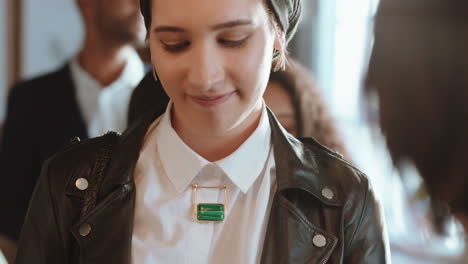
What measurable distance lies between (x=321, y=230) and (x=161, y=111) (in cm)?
38

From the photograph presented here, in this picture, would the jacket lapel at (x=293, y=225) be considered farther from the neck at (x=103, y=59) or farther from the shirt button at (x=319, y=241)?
the neck at (x=103, y=59)

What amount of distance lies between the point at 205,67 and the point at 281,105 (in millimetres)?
815

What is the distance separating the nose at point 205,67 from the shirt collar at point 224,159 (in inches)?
6.6

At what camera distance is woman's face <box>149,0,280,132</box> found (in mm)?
988

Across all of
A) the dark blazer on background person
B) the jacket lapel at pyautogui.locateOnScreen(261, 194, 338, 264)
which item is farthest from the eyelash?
the dark blazer on background person

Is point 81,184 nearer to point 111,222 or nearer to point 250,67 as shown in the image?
point 111,222

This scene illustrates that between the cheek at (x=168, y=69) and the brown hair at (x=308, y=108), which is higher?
the cheek at (x=168, y=69)

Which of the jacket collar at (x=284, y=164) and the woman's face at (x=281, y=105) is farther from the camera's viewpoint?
the woman's face at (x=281, y=105)

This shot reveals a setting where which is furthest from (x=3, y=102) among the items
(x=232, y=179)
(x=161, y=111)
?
(x=232, y=179)

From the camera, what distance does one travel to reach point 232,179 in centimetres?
111

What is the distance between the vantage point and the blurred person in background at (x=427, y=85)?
634 mm

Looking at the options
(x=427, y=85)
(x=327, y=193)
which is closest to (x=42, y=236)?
(x=327, y=193)

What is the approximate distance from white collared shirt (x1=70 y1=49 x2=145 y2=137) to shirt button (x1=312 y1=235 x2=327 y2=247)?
0.79 m

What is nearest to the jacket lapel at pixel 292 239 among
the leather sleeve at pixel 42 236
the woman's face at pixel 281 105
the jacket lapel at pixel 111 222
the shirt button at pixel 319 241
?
the shirt button at pixel 319 241
